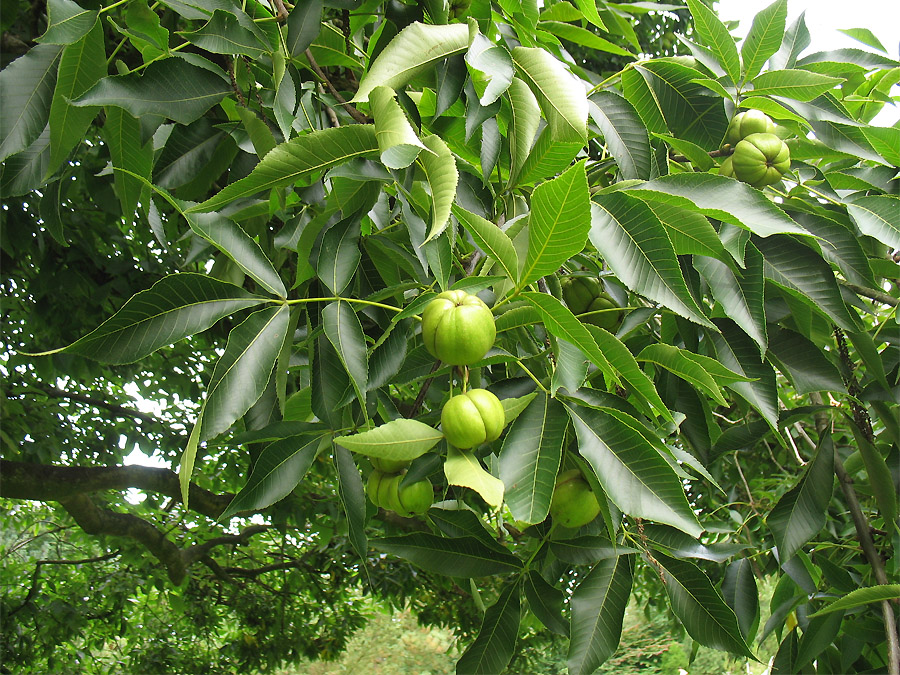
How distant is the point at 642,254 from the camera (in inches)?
36.1

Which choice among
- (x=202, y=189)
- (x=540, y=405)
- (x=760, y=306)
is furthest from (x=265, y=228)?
(x=760, y=306)

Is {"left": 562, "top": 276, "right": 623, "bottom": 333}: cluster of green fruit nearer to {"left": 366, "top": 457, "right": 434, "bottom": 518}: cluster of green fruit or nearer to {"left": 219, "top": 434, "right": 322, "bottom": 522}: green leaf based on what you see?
{"left": 366, "top": 457, "right": 434, "bottom": 518}: cluster of green fruit

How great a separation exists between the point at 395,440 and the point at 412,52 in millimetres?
533

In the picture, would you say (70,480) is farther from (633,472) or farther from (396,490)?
(633,472)

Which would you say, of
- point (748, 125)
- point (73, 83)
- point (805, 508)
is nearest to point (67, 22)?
point (73, 83)

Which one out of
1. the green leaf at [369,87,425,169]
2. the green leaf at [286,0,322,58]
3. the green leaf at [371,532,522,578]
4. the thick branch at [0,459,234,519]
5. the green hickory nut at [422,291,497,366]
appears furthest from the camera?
the thick branch at [0,459,234,519]

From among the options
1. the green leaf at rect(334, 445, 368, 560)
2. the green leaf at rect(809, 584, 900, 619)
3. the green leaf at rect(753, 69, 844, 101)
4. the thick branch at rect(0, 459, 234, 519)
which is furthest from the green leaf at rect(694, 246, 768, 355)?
the thick branch at rect(0, 459, 234, 519)

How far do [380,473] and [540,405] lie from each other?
0.33 m

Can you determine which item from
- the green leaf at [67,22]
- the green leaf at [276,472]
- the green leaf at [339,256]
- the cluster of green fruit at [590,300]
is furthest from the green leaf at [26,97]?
the cluster of green fruit at [590,300]

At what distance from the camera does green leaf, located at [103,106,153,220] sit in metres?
1.09

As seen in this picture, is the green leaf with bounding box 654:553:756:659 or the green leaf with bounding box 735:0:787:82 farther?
the green leaf with bounding box 735:0:787:82

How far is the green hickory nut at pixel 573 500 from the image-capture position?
1030 millimetres

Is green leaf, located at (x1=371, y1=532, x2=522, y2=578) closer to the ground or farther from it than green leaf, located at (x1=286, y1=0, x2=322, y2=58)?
closer to the ground

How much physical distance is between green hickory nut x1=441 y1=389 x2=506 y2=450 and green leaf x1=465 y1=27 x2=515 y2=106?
1.29ft
